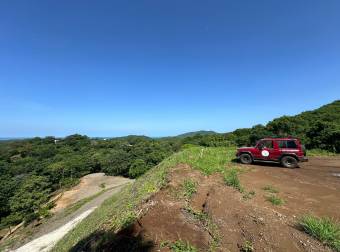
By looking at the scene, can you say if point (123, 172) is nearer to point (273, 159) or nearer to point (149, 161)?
point (149, 161)

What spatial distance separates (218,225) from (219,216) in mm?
383

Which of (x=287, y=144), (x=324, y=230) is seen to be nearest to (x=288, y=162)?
(x=287, y=144)

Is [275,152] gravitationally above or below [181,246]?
above

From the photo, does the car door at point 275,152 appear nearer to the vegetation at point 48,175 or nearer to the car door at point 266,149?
the car door at point 266,149

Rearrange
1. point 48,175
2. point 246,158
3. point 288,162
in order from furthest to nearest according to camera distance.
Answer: point 48,175 → point 246,158 → point 288,162

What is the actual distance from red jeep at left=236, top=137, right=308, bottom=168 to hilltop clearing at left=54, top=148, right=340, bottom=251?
2.69 metres

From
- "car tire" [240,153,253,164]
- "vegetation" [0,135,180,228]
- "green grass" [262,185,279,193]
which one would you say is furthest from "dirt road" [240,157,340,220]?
"vegetation" [0,135,180,228]

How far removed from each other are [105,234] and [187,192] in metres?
2.85

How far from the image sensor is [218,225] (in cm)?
503

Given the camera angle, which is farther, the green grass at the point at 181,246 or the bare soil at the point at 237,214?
the bare soil at the point at 237,214

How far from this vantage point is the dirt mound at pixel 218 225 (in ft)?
14.1

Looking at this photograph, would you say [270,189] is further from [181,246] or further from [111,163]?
[111,163]

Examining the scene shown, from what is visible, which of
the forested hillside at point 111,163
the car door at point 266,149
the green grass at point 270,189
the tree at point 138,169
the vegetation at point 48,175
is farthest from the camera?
the tree at point 138,169

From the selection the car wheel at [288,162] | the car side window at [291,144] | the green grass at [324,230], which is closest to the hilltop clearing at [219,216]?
the green grass at [324,230]
